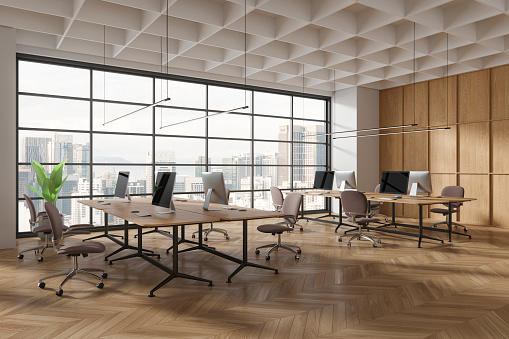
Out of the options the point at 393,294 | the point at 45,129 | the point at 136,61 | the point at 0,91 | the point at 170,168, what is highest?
the point at 136,61

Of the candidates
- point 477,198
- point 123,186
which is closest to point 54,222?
point 123,186

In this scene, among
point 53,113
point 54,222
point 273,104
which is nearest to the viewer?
point 54,222

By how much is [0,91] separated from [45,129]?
129 cm

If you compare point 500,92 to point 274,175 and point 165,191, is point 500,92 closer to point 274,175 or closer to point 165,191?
point 274,175

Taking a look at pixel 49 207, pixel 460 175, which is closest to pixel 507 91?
pixel 460 175

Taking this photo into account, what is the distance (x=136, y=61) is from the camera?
318 inches

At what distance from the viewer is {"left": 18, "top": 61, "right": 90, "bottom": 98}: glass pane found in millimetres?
7324

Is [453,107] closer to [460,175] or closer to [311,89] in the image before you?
[460,175]

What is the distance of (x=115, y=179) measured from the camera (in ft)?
27.2

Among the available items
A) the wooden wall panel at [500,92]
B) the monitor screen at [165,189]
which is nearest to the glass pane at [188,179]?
the monitor screen at [165,189]

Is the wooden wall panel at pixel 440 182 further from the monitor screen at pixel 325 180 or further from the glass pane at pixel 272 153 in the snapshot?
the glass pane at pixel 272 153

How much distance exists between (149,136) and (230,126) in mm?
2037

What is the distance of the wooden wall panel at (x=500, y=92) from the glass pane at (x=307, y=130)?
4.17 meters

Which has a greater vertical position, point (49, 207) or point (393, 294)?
point (49, 207)
